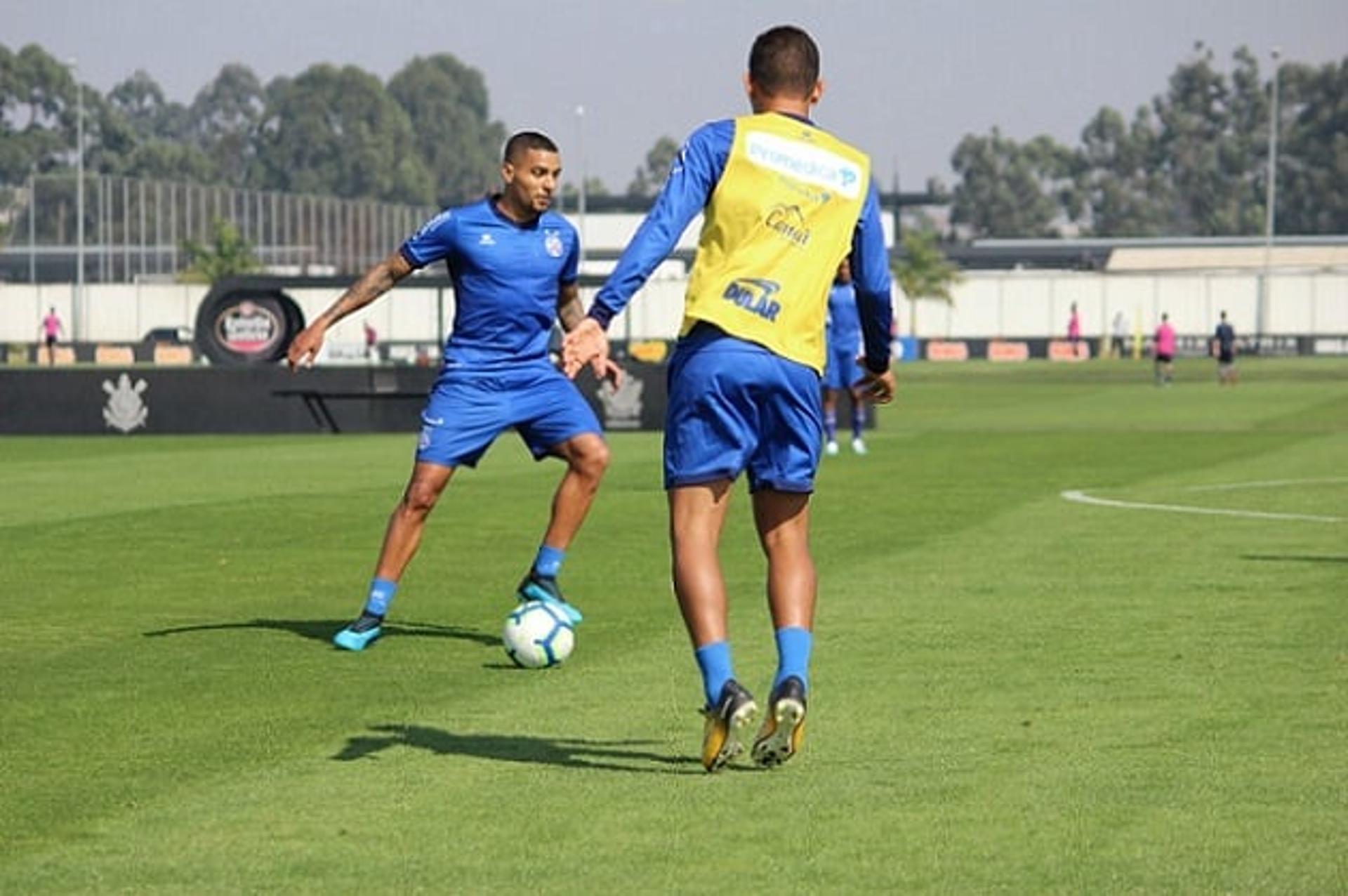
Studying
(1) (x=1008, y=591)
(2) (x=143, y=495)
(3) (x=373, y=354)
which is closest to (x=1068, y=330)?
(3) (x=373, y=354)

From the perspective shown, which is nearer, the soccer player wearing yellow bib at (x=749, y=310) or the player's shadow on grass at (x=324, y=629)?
the soccer player wearing yellow bib at (x=749, y=310)

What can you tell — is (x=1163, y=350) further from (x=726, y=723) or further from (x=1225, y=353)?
(x=726, y=723)

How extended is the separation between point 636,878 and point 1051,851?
106 cm

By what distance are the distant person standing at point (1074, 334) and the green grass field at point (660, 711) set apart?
260 feet

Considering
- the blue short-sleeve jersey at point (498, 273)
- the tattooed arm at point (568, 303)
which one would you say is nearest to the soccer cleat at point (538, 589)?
the blue short-sleeve jersey at point (498, 273)

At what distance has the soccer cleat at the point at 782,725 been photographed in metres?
8.35

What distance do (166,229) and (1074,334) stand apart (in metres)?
41.1

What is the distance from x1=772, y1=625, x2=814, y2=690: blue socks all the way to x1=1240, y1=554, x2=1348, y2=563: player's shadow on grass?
7.67 metres

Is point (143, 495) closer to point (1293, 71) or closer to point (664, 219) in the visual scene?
point (664, 219)

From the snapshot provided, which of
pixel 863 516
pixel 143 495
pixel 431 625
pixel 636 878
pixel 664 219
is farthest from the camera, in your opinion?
pixel 143 495

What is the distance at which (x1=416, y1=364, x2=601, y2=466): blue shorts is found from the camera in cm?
1273

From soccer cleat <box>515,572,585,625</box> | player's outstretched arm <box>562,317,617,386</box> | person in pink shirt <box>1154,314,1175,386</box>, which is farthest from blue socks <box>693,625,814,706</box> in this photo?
person in pink shirt <box>1154,314,1175,386</box>

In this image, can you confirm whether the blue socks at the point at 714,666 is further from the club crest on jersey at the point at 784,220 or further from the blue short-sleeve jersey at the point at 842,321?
the blue short-sleeve jersey at the point at 842,321

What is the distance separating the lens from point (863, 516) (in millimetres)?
20250
